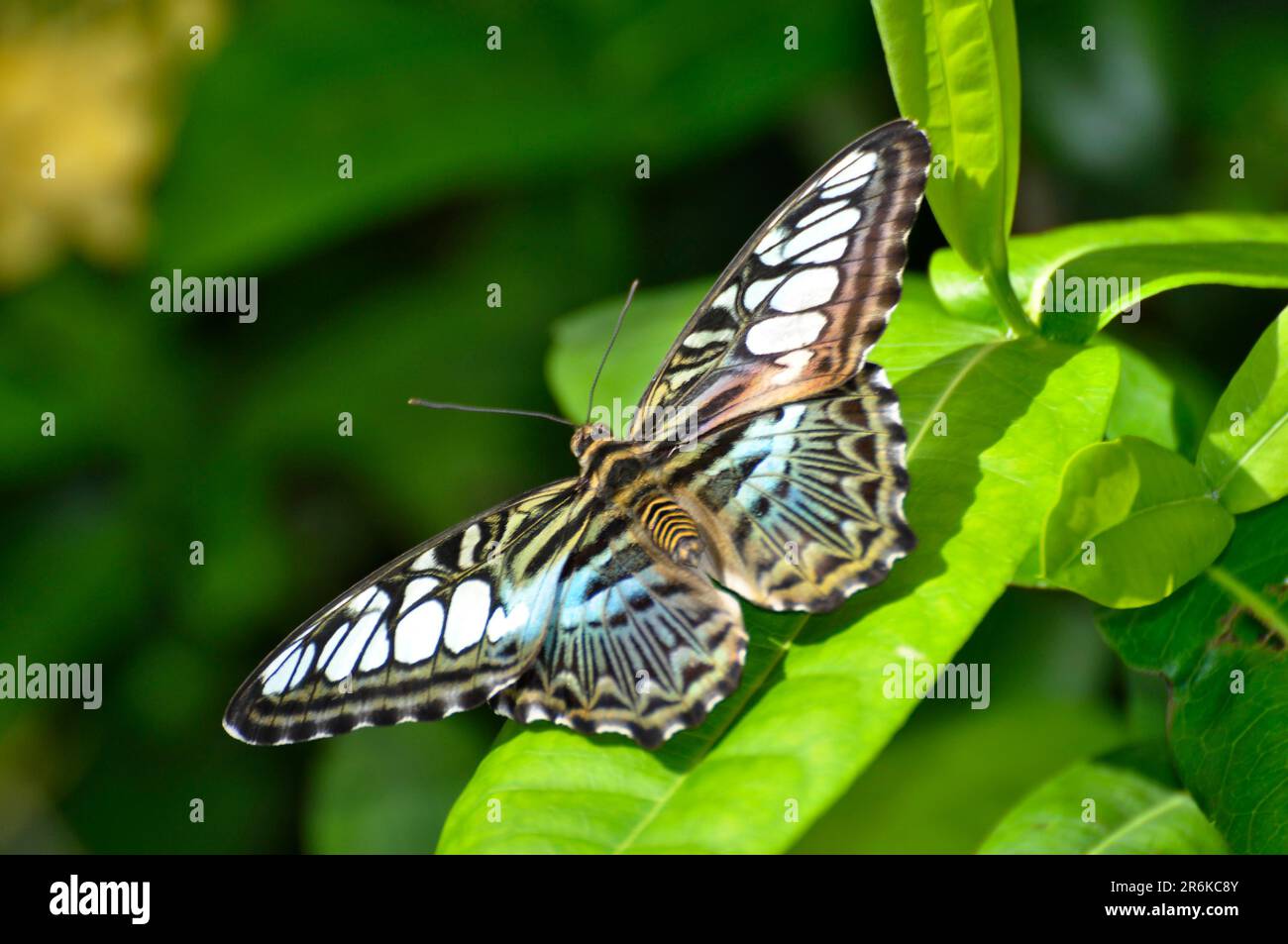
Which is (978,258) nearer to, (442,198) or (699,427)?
(699,427)

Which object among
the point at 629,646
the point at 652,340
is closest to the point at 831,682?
the point at 629,646

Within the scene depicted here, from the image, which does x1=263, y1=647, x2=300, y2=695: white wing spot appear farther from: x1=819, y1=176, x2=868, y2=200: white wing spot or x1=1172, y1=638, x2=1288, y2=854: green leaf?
x1=1172, y1=638, x2=1288, y2=854: green leaf

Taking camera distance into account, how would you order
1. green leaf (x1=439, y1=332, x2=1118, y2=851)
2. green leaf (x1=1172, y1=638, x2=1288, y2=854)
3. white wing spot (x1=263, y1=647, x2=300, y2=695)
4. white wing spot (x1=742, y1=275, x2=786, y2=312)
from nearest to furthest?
green leaf (x1=439, y1=332, x2=1118, y2=851) → green leaf (x1=1172, y1=638, x2=1288, y2=854) → white wing spot (x1=263, y1=647, x2=300, y2=695) → white wing spot (x1=742, y1=275, x2=786, y2=312)

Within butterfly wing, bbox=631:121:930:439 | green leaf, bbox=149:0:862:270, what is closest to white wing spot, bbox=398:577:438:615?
butterfly wing, bbox=631:121:930:439

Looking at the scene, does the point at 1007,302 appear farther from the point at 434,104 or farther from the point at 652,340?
the point at 434,104

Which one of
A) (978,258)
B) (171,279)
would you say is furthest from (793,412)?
(171,279)

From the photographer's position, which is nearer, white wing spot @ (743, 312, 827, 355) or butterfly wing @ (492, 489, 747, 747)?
butterfly wing @ (492, 489, 747, 747)

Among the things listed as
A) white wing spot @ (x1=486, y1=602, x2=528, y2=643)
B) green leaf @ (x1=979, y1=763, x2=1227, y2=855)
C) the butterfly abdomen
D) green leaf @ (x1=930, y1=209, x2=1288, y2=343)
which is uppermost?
green leaf @ (x1=930, y1=209, x2=1288, y2=343)

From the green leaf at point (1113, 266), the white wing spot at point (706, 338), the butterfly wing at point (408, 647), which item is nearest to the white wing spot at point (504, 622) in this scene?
the butterfly wing at point (408, 647)
